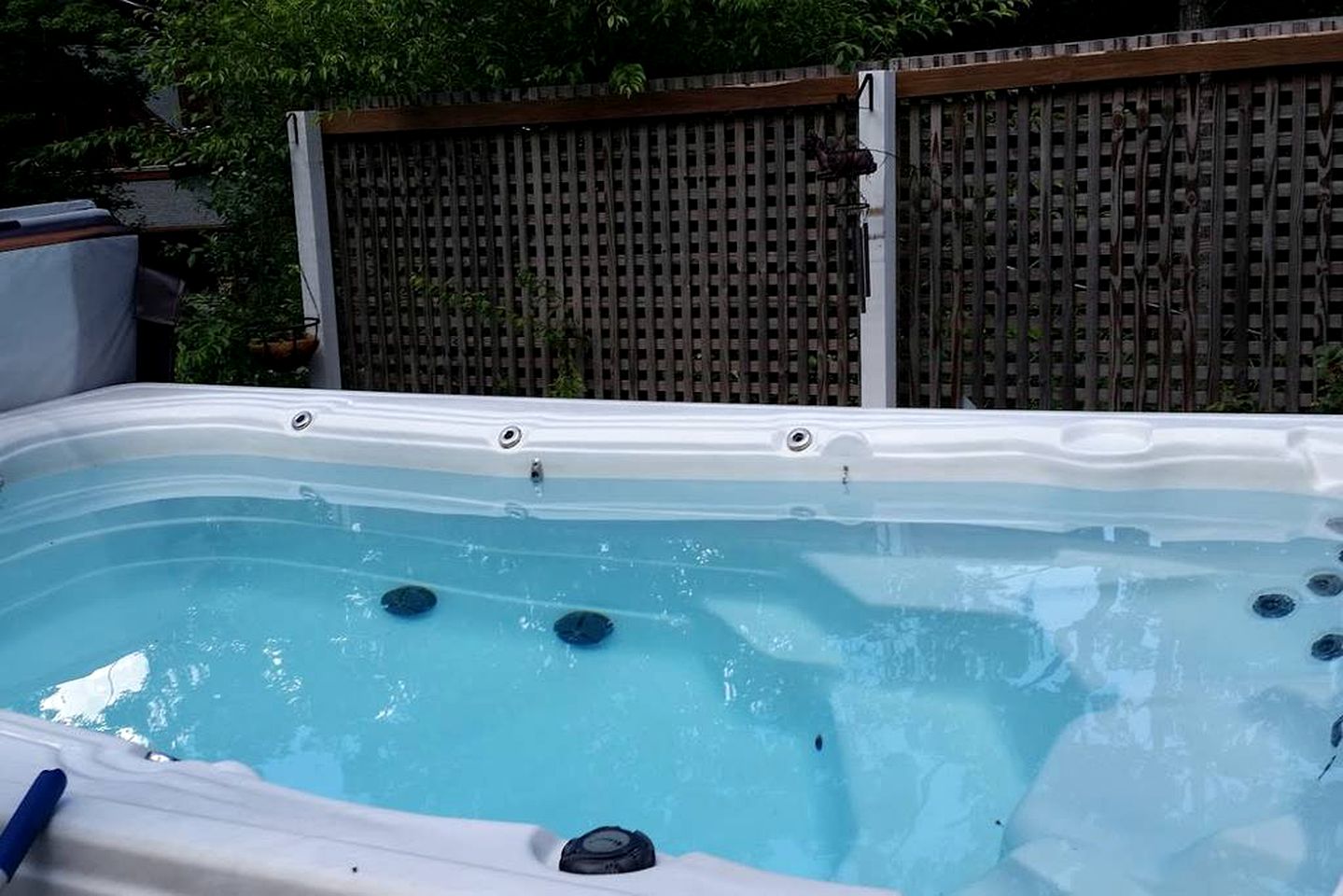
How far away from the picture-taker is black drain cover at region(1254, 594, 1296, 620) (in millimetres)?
3064

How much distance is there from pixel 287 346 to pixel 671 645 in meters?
3.60

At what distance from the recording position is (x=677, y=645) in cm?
324

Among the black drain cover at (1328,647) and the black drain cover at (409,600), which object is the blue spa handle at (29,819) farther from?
the black drain cover at (1328,647)

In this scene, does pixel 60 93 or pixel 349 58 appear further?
pixel 60 93

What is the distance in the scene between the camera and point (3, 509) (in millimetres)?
4305

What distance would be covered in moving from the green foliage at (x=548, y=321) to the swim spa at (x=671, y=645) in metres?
1.39

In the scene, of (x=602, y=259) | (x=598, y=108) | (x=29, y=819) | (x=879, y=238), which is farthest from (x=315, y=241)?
(x=29, y=819)

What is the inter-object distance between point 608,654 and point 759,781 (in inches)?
29.2

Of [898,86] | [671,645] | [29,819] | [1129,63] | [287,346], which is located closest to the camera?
[29,819]

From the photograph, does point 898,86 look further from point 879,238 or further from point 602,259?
point 602,259

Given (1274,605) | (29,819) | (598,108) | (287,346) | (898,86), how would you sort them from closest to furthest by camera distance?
(29,819) → (1274,605) → (898,86) → (598,108) → (287,346)

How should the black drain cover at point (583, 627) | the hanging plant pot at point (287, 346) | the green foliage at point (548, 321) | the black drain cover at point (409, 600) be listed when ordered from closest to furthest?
the black drain cover at point (583, 627)
the black drain cover at point (409, 600)
the green foliage at point (548, 321)
the hanging plant pot at point (287, 346)

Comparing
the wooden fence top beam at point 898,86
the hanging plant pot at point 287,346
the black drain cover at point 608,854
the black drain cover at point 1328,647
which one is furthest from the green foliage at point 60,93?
the black drain cover at point 608,854

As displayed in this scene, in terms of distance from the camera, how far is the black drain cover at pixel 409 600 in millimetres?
3549
